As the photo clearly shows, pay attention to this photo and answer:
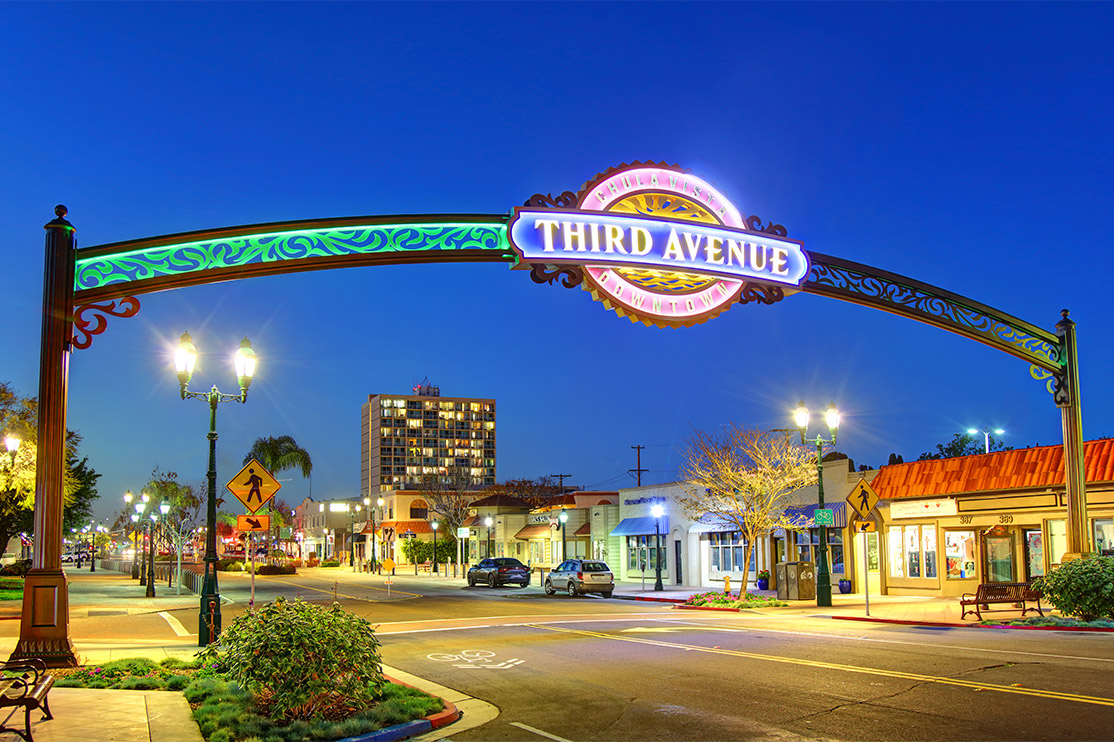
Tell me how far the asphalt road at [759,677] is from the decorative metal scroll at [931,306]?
675 cm

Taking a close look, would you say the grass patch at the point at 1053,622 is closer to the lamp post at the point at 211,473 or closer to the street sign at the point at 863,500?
the street sign at the point at 863,500

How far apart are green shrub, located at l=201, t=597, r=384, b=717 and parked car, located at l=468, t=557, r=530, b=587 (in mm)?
35779

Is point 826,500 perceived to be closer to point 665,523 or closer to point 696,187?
point 665,523

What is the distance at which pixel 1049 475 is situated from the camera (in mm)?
28109

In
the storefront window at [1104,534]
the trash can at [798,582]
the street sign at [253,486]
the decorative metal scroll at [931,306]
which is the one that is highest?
the decorative metal scroll at [931,306]

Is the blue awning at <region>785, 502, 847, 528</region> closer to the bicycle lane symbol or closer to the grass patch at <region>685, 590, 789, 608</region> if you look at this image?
the grass patch at <region>685, 590, 789, 608</region>

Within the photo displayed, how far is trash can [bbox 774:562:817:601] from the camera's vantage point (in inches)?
1204

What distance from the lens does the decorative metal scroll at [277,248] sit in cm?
1506

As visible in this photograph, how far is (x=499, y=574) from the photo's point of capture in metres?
45.9

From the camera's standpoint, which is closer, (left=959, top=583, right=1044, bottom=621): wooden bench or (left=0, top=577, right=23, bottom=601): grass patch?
(left=959, top=583, right=1044, bottom=621): wooden bench

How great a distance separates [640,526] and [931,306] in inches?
1078

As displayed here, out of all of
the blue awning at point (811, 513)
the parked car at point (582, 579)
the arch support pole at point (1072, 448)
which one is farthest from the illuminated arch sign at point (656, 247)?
the parked car at point (582, 579)

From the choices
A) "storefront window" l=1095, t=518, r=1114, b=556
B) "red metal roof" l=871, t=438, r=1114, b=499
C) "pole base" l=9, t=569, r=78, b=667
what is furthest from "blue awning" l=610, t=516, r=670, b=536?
"pole base" l=9, t=569, r=78, b=667

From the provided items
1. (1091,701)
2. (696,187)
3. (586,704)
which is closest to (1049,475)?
(696,187)
